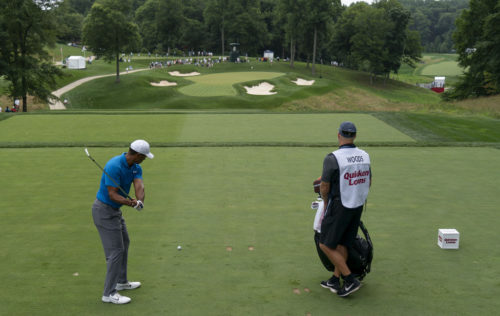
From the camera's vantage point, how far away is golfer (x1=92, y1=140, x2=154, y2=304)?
6855mm

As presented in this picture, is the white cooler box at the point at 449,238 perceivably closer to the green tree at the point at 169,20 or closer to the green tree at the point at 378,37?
the green tree at the point at 378,37

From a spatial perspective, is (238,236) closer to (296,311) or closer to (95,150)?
(296,311)

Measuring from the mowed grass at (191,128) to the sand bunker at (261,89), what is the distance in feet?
105

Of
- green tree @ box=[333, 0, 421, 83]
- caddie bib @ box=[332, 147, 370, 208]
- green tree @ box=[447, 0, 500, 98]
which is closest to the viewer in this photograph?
caddie bib @ box=[332, 147, 370, 208]

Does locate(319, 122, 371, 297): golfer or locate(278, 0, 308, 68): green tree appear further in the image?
locate(278, 0, 308, 68): green tree

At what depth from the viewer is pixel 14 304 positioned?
6754 millimetres

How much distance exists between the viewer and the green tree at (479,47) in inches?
2138

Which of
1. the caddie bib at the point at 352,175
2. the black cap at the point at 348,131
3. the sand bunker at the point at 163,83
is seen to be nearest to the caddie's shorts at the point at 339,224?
the caddie bib at the point at 352,175

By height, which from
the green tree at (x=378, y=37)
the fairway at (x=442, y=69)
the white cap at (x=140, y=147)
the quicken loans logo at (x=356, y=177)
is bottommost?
the quicken loans logo at (x=356, y=177)

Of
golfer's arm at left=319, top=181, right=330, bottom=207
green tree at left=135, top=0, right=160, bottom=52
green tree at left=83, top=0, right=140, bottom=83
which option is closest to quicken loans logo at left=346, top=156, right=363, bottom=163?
golfer's arm at left=319, top=181, right=330, bottom=207

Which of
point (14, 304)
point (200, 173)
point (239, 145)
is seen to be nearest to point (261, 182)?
point (200, 173)

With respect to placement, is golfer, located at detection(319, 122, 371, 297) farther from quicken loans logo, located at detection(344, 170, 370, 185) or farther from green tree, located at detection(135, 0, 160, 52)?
green tree, located at detection(135, 0, 160, 52)

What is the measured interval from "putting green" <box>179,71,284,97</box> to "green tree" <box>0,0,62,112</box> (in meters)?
16.7

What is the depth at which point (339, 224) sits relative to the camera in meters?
6.93
